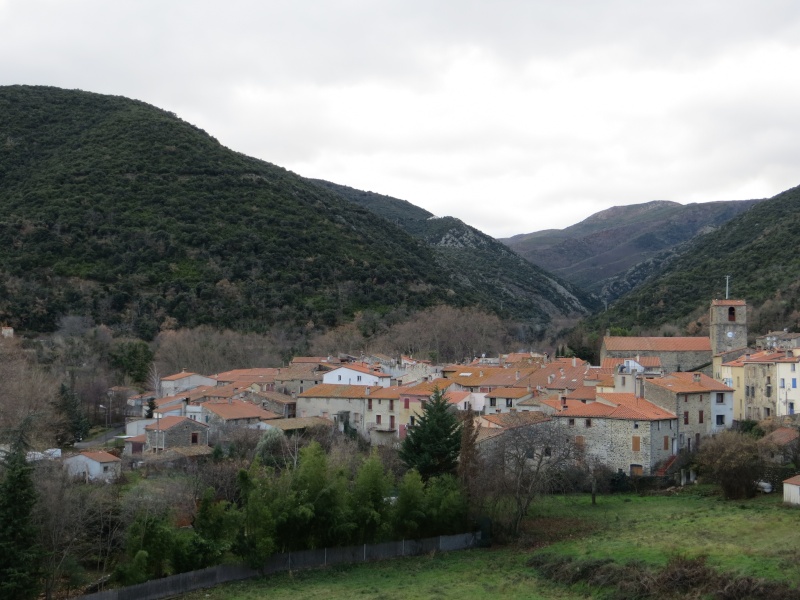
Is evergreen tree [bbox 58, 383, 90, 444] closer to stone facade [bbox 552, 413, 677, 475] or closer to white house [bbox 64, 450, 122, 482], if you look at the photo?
white house [bbox 64, 450, 122, 482]

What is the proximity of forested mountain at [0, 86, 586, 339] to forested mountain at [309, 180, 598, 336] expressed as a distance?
327cm

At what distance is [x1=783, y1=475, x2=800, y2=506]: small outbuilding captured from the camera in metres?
35.8

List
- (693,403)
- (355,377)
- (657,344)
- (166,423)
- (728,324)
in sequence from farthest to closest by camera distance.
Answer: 1. (657,344)
2. (728,324)
3. (355,377)
4. (166,423)
5. (693,403)

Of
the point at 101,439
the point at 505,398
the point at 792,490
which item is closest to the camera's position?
the point at 792,490

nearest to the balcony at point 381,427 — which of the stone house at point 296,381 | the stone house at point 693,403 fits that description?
the stone house at point 296,381

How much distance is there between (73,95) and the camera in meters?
131

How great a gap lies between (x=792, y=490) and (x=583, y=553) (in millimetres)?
9902

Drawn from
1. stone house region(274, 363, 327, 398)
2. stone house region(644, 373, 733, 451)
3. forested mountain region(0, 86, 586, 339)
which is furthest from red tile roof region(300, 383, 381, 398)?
forested mountain region(0, 86, 586, 339)

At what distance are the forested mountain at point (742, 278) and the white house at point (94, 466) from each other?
185ft

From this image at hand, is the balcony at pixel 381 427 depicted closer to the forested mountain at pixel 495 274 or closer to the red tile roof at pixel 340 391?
the red tile roof at pixel 340 391

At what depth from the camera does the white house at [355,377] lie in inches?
2397

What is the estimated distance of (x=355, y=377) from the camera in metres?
61.2

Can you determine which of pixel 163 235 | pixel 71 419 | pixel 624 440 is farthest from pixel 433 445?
pixel 163 235

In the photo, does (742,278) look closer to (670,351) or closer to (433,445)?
(670,351)
